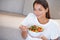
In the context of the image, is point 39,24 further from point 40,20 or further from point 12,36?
point 12,36

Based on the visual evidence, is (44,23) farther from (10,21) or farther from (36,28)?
(10,21)

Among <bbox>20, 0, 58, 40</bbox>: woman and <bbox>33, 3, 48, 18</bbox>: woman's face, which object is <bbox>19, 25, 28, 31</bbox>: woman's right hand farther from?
<bbox>33, 3, 48, 18</bbox>: woman's face

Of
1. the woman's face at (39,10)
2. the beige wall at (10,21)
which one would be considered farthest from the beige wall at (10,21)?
the woman's face at (39,10)

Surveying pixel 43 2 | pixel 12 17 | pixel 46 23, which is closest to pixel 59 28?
pixel 46 23

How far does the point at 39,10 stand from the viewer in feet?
2.39

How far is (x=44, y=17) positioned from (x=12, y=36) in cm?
26

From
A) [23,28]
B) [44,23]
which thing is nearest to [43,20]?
[44,23]

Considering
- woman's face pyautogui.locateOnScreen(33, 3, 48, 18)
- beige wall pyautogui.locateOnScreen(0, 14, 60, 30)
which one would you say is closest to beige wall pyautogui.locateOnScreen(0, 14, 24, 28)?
beige wall pyautogui.locateOnScreen(0, 14, 60, 30)

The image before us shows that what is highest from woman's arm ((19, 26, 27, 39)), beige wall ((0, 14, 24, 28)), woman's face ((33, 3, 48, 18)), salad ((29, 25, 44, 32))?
woman's face ((33, 3, 48, 18))

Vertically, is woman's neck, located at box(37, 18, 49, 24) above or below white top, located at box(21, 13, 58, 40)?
above

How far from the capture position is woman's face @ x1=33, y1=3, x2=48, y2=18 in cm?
73

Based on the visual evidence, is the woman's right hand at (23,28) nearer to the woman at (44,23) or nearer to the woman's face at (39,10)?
the woman at (44,23)

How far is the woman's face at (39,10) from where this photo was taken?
0.73 m

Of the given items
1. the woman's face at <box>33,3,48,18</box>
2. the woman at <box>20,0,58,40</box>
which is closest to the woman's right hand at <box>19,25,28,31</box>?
the woman at <box>20,0,58,40</box>
